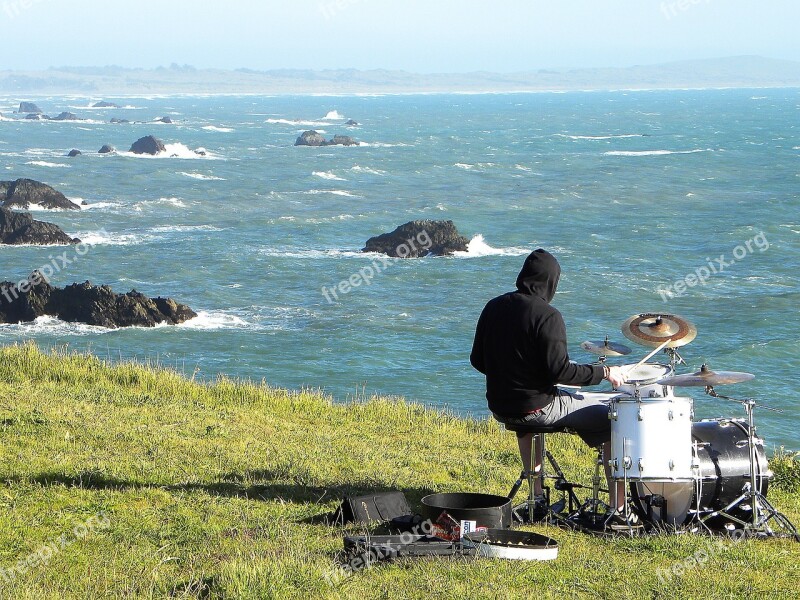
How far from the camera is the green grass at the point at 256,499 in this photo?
22.9 ft

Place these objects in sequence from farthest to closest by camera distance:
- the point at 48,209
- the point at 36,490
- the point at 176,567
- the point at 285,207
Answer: the point at 285,207
the point at 48,209
the point at 36,490
the point at 176,567

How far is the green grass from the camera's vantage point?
6992 millimetres

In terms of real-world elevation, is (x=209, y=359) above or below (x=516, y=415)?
below

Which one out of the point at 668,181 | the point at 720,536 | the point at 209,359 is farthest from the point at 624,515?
the point at 668,181

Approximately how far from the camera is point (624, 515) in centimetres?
873

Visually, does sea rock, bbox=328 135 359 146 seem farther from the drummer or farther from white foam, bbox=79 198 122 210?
the drummer

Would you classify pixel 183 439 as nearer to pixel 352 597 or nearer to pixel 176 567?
pixel 176 567

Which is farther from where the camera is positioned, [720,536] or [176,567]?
[720,536]

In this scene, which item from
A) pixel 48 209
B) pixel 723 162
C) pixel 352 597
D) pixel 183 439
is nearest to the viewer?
pixel 352 597

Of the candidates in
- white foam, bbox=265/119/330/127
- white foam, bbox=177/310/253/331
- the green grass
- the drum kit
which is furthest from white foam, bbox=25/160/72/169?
the drum kit

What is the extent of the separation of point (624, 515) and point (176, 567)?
11.5ft

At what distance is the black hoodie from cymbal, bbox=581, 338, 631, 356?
49 cm

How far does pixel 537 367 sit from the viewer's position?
8.59 metres

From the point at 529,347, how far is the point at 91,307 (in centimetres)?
2755
